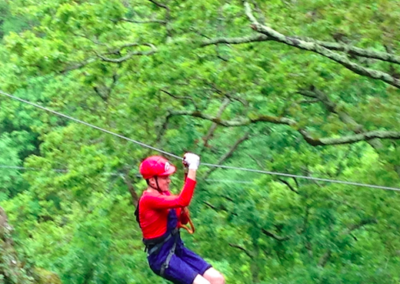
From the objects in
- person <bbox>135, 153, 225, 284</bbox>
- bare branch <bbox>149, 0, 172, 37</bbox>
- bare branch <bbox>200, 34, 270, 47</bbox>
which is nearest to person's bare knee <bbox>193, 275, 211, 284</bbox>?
person <bbox>135, 153, 225, 284</bbox>

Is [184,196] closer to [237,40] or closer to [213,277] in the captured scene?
[213,277]

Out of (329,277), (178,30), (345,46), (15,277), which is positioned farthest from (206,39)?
(15,277)

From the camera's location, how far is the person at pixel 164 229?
4.75m

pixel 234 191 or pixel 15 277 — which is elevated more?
pixel 15 277

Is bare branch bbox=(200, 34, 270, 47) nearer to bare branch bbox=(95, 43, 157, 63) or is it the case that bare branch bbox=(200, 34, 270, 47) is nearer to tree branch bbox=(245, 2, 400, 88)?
tree branch bbox=(245, 2, 400, 88)

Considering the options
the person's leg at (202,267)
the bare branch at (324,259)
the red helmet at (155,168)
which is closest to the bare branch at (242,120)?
the bare branch at (324,259)

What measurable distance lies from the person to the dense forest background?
12.1 feet

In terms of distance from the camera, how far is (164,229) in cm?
493

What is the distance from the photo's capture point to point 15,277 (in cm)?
542

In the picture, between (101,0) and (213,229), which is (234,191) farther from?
(101,0)

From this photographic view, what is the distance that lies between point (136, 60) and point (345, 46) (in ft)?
12.2

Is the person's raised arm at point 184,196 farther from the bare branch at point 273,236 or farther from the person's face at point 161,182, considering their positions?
the bare branch at point 273,236

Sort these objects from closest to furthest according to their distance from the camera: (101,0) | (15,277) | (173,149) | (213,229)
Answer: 1. (15,277)
2. (101,0)
3. (173,149)
4. (213,229)

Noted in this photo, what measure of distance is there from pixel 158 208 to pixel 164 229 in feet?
0.85
